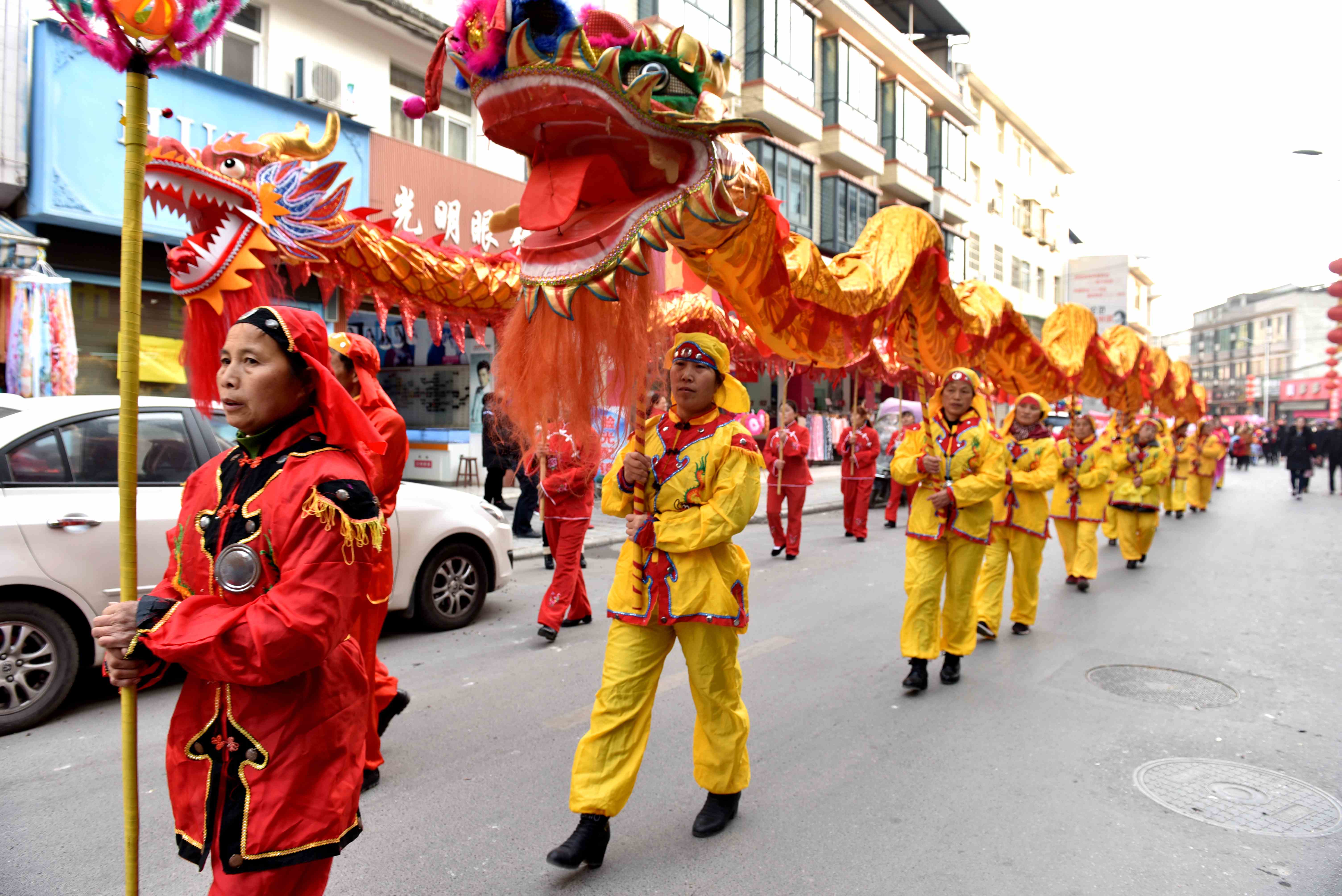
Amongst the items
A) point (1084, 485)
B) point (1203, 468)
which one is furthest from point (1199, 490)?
point (1084, 485)

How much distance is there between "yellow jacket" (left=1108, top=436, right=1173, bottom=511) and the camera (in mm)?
10102

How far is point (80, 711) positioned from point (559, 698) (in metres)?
2.56

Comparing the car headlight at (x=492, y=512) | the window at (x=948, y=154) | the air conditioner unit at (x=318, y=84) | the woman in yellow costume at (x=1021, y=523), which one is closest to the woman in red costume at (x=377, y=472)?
the car headlight at (x=492, y=512)

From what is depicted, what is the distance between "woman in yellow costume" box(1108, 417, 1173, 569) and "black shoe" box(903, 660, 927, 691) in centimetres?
601

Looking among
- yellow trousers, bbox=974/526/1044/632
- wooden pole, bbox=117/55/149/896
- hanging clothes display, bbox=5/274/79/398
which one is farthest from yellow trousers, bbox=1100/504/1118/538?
hanging clothes display, bbox=5/274/79/398

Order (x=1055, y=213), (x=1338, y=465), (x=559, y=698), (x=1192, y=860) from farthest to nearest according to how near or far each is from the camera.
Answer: (x=1055, y=213) → (x=1338, y=465) → (x=559, y=698) → (x=1192, y=860)

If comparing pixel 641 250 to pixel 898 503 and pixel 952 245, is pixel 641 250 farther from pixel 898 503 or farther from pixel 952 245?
pixel 952 245

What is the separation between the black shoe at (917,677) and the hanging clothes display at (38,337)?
826cm

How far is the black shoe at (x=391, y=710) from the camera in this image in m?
3.90

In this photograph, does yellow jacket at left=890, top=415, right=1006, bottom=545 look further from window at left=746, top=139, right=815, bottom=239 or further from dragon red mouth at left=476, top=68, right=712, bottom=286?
window at left=746, top=139, right=815, bottom=239

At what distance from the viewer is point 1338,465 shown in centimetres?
2420

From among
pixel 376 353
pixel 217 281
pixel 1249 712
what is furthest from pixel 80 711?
pixel 1249 712

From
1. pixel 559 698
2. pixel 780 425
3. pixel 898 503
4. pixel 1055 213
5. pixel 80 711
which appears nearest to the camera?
pixel 80 711

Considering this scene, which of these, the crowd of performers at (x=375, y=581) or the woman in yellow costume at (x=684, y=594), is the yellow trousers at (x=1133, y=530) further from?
the woman in yellow costume at (x=684, y=594)
